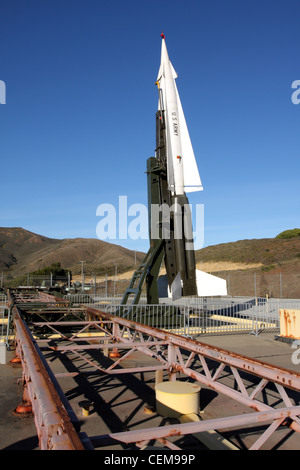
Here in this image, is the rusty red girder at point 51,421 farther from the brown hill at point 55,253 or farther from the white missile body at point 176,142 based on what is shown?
the brown hill at point 55,253

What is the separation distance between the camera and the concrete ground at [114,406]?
16.1ft

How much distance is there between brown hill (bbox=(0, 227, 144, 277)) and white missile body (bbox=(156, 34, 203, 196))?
91.7 metres

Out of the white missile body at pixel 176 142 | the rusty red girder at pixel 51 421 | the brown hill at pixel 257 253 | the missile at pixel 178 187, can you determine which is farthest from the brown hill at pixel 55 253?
the rusty red girder at pixel 51 421

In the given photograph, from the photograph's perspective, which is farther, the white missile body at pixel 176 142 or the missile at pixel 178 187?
the white missile body at pixel 176 142

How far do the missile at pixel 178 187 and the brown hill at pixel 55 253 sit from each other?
91824 mm

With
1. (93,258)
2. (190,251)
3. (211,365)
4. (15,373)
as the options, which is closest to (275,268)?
(190,251)

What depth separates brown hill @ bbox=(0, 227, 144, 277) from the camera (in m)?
115

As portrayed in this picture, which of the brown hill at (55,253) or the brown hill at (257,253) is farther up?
the brown hill at (55,253)

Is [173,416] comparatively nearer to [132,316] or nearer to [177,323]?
[132,316]

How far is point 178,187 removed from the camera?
14.2 meters

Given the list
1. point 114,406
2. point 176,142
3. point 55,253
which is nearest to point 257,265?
point 176,142

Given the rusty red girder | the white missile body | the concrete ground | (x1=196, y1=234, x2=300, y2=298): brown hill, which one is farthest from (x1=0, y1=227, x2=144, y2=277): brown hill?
the rusty red girder

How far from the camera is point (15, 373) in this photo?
8.34 m
